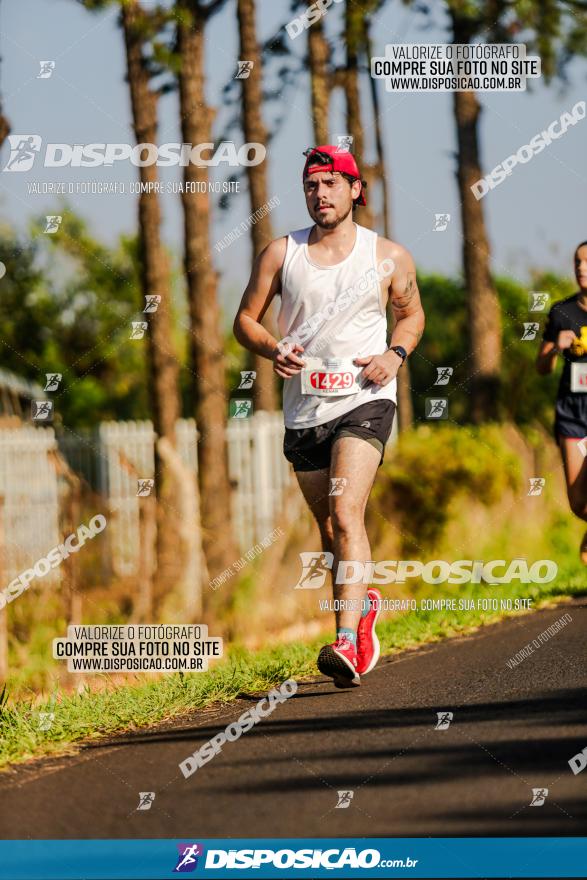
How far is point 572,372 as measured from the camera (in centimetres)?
562

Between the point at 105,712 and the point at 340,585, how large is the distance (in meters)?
1.03

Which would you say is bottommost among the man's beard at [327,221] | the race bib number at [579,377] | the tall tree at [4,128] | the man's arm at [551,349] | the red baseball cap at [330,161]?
the race bib number at [579,377]

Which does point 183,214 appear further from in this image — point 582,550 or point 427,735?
point 427,735

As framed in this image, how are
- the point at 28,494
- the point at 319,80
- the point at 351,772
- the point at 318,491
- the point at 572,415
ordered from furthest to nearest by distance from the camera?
the point at 28,494 < the point at 319,80 < the point at 572,415 < the point at 318,491 < the point at 351,772

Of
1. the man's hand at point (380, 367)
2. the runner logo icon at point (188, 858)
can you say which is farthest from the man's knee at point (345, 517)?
the runner logo icon at point (188, 858)

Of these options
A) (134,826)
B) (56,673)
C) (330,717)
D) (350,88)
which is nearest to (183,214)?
(350,88)

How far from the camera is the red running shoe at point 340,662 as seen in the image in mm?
4430

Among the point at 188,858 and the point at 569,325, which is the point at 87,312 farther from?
the point at 188,858

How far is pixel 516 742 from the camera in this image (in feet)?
12.3

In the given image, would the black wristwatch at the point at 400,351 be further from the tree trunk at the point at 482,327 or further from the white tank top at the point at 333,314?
the tree trunk at the point at 482,327

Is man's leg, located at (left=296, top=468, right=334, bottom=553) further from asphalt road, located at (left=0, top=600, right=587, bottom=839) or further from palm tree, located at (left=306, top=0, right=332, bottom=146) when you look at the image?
palm tree, located at (left=306, top=0, right=332, bottom=146)

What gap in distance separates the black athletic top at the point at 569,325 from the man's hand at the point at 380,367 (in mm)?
1216

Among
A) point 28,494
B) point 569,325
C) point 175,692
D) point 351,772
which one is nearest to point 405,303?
point 569,325

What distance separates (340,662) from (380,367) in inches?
43.8
